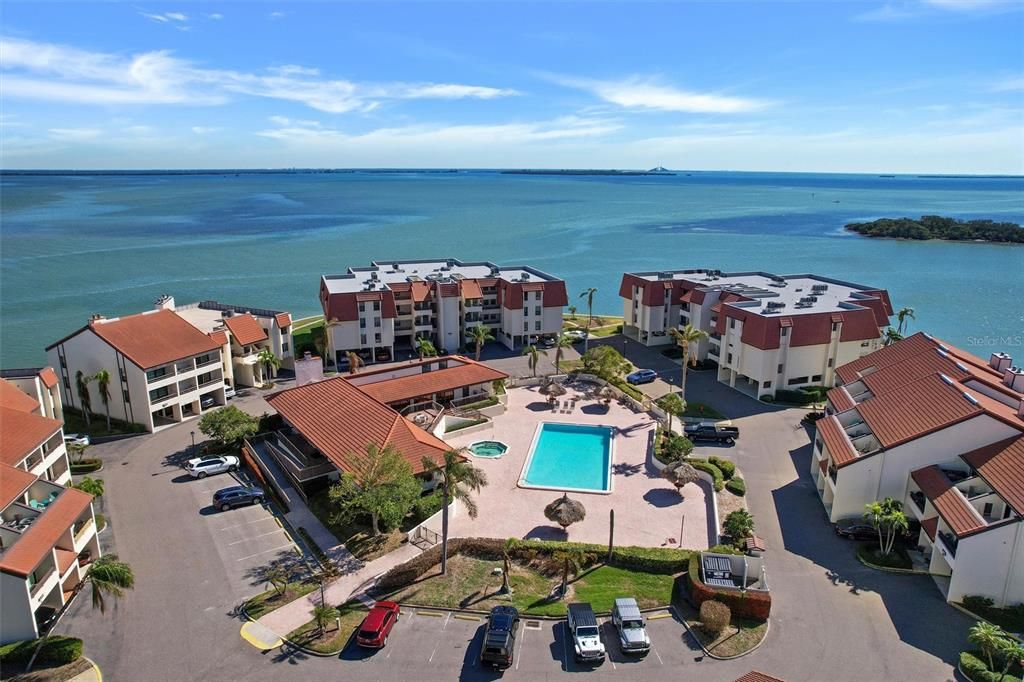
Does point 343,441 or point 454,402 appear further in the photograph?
point 454,402

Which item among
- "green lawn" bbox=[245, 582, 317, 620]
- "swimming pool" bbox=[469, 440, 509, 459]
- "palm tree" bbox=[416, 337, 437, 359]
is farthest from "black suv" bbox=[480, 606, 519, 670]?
"palm tree" bbox=[416, 337, 437, 359]

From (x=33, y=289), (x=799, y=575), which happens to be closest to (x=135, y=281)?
(x=33, y=289)

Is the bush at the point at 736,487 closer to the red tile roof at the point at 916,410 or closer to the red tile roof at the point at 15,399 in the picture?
the red tile roof at the point at 916,410

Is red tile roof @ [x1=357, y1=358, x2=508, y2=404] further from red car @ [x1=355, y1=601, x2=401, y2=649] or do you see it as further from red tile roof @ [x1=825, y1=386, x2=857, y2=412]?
red tile roof @ [x1=825, y1=386, x2=857, y2=412]

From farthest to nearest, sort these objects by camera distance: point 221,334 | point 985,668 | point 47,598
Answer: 1. point 221,334
2. point 47,598
3. point 985,668

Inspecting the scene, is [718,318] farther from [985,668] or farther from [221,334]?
[221,334]

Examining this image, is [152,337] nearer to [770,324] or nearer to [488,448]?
[488,448]
